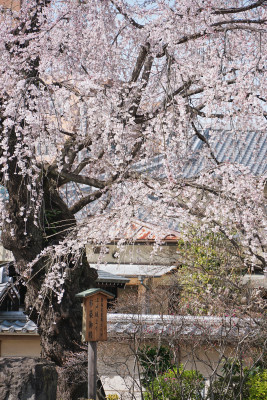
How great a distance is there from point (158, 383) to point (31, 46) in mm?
3662

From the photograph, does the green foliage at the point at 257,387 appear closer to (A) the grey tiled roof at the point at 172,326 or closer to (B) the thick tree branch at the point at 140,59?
(A) the grey tiled roof at the point at 172,326

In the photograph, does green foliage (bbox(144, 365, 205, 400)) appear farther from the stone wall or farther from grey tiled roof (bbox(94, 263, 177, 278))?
grey tiled roof (bbox(94, 263, 177, 278))

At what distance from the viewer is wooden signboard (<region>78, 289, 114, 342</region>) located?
5.19 metres

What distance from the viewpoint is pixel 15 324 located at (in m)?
7.91

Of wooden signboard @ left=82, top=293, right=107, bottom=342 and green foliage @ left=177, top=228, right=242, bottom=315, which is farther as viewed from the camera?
green foliage @ left=177, top=228, right=242, bottom=315

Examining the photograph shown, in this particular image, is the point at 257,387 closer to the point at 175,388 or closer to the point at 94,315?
the point at 175,388

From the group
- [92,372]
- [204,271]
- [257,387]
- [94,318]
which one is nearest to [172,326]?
[94,318]

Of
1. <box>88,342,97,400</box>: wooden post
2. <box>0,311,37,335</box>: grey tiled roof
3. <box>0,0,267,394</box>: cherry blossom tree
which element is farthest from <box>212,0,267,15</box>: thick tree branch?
<box>0,311,37,335</box>: grey tiled roof

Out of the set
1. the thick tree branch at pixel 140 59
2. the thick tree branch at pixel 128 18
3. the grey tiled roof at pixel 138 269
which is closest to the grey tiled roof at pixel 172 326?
the thick tree branch at pixel 140 59

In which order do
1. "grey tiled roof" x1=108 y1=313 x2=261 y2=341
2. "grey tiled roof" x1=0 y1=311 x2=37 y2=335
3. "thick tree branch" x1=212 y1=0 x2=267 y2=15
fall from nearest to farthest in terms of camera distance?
"thick tree branch" x1=212 y1=0 x2=267 y2=15
"grey tiled roof" x1=108 y1=313 x2=261 y2=341
"grey tiled roof" x1=0 y1=311 x2=37 y2=335

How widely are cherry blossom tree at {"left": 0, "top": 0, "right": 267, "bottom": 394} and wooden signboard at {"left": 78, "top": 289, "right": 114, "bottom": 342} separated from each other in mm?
627

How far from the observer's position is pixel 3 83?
Result: 5879 mm

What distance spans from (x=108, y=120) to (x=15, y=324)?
3873 millimetres

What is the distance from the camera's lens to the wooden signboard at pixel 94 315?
5191 millimetres
